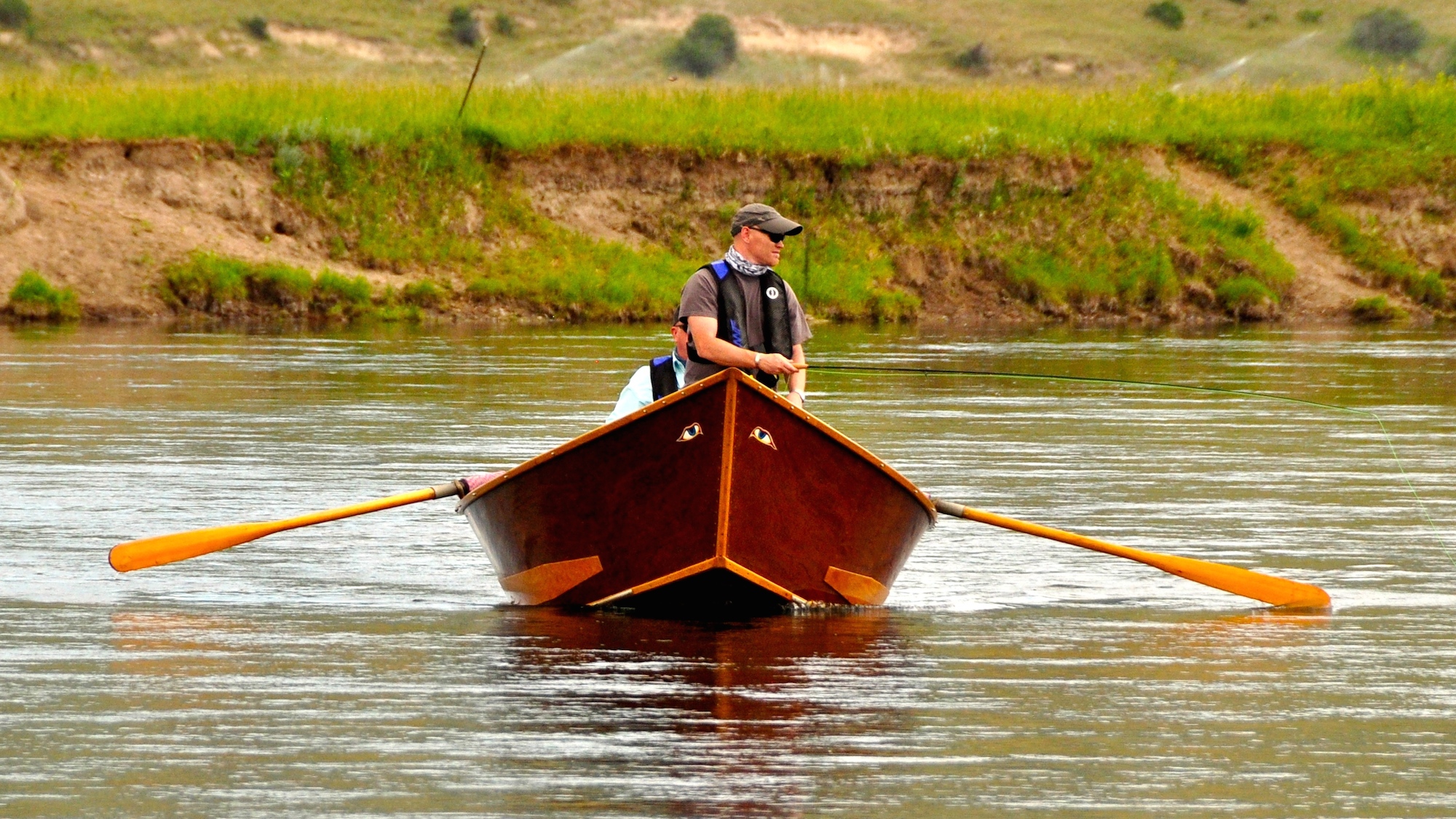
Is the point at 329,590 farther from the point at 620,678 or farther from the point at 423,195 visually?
the point at 423,195

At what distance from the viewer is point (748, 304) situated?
1012cm

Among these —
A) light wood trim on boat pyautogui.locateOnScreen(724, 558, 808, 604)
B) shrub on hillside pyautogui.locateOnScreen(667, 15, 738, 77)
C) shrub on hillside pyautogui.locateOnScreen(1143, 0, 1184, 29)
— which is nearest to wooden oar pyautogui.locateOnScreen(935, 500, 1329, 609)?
light wood trim on boat pyautogui.locateOnScreen(724, 558, 808, 604)

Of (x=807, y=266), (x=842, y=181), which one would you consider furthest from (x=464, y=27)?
(x=807, y=266)

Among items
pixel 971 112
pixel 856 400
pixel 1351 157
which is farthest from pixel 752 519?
pixel 1351 157

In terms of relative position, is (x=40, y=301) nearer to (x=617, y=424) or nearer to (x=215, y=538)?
(x=215, y=538)

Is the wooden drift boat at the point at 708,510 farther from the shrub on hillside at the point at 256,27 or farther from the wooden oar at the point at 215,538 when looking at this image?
the shrub on hillside at the point at 256,27

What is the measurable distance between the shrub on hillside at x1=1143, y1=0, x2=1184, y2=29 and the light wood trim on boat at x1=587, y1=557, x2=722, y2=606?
8711cm

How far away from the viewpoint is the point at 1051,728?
7.76 meters

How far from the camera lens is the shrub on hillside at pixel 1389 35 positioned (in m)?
83.2

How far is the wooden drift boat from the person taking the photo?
9.52 metres

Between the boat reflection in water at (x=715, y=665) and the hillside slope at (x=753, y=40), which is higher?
the hillside slope at (x=753, y=40)

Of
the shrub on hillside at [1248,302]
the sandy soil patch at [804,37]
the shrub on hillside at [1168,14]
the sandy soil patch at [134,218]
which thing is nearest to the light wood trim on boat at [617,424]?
the sandy soil patch at [134,218]

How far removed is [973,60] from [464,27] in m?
19.4

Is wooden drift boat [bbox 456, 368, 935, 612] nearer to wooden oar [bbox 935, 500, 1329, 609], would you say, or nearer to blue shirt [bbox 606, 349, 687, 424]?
wooden oar [bbox 935, 500, 1329, 609]
